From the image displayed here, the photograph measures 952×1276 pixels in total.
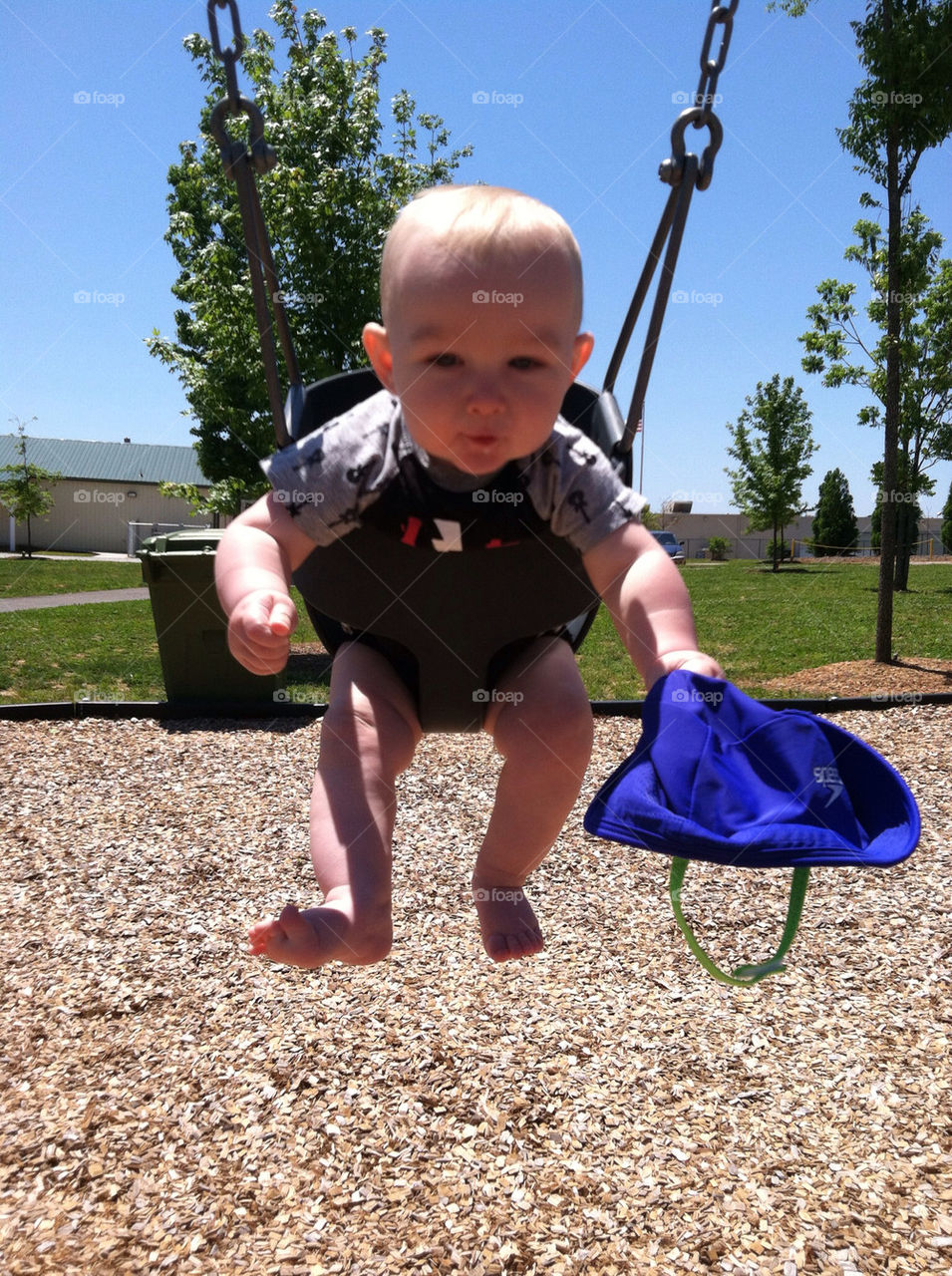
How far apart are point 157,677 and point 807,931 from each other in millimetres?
6423

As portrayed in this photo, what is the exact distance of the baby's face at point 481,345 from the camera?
4.47ft

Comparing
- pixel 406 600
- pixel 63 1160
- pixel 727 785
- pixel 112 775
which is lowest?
pixel 63 1160

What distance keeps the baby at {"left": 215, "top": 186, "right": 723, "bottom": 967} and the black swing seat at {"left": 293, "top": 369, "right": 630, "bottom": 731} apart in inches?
1.6

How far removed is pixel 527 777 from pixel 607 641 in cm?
1099

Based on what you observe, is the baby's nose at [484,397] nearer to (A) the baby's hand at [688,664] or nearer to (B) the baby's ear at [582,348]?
(B) the baby's ear at [582,348]

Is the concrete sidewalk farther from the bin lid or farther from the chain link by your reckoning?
the chain link

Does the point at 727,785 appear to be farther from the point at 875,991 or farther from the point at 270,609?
the point at 875,991

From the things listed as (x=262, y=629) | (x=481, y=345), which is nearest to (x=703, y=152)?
(x=481, y=345)

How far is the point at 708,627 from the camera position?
13.3 m

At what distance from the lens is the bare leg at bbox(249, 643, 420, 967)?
144 cm

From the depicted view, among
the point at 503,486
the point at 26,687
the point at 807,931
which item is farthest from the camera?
the point at 26,687

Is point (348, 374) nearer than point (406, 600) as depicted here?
No

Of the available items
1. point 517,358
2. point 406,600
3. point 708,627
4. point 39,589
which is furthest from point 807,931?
point 39,589

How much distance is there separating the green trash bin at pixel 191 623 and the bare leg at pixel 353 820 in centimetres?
581
